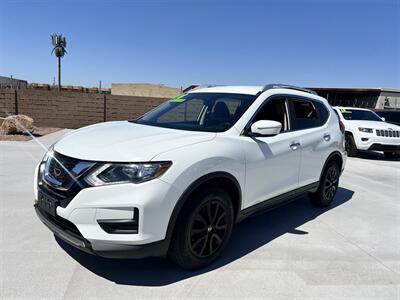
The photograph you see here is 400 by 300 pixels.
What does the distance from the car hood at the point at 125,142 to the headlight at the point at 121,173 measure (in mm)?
52

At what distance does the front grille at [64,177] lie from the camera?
9.00 feet

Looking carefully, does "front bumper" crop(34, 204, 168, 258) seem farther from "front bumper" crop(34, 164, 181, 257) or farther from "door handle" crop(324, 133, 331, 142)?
"door handle" crop(324, 133, 331, 142)

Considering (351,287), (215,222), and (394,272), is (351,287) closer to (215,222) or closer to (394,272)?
(394,272)

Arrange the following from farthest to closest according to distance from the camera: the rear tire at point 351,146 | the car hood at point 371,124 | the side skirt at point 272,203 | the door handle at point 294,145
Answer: the rear tire at point 351,146
the car hood at point 371,124
the door handle at point 294,145
the side skirt at point 272,203

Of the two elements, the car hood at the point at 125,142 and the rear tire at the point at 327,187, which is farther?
the rear tire at the point at 327,187

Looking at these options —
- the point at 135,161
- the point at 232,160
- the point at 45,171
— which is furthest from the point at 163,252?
the point at 45,171

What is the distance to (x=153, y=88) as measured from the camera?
173 ft

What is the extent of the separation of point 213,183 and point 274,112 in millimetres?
1396

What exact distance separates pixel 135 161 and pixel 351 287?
2215 millimetres

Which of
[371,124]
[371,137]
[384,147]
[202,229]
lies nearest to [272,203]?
[202,229]

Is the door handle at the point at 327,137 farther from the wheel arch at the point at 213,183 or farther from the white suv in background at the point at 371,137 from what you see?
the white suv in background at the point at 371,137

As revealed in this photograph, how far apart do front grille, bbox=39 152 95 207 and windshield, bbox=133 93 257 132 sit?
4.01 feet

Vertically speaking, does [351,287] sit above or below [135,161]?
Answer: below

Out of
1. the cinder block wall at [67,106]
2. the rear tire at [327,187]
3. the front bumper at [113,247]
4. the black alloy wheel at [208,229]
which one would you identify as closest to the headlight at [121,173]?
the front bumper at [113,247]
